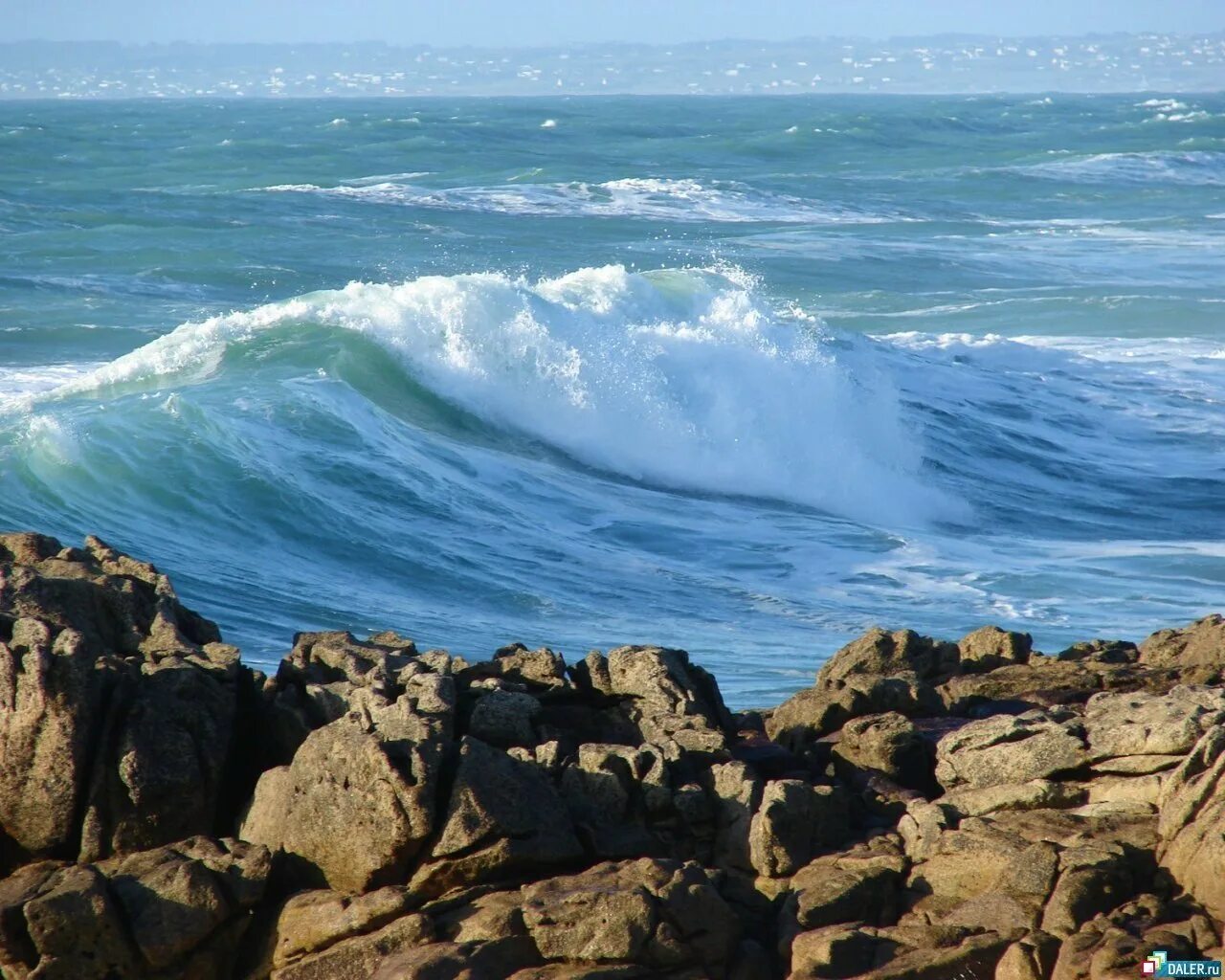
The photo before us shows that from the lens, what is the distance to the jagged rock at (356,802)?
4828 millimetres

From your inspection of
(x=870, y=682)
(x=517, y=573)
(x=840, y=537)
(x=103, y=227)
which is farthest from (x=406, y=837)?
(x=103, y=227)

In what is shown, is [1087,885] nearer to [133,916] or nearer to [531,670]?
[531,670]

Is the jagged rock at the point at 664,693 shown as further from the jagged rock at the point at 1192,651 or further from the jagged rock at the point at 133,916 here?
the jagged rock at the point at 1192,651

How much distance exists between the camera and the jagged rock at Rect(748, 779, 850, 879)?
500 centimetres

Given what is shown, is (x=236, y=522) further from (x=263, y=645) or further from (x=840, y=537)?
(x=840, y=537)

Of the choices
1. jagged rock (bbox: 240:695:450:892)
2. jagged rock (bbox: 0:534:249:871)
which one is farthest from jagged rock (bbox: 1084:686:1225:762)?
jagged rock (bbox: 0:534:249:871)

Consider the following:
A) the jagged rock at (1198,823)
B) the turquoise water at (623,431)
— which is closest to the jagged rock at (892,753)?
the jagged rock at (1198,823)

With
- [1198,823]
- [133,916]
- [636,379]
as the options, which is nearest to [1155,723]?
[1198,823]

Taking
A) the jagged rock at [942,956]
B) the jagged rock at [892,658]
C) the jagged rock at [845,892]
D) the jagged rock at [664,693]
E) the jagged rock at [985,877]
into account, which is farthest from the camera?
the jagged rock at [892,658]

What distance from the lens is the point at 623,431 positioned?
16.0 meters

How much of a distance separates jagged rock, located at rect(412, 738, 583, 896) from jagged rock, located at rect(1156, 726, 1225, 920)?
1.73m

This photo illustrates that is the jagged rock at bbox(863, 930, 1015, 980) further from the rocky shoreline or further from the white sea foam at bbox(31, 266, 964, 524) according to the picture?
the white sea foam at bbox(31, 266, 964, 524)

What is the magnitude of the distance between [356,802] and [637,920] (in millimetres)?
965

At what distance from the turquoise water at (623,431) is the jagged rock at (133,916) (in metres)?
4.16
